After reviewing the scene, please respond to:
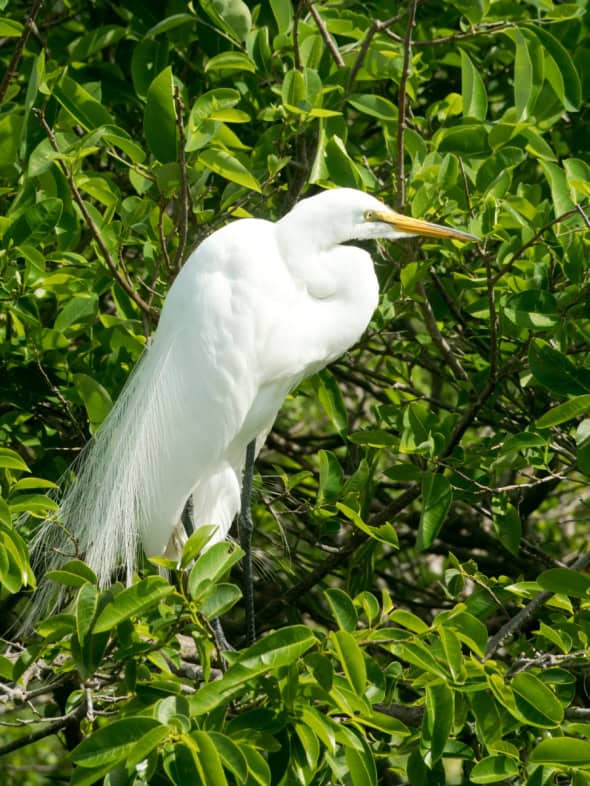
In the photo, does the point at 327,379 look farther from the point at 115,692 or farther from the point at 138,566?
the point at 115,692

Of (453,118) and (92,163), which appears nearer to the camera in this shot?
(453,118)

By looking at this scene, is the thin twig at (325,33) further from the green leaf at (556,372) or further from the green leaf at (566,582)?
the green leaf at (566,582)

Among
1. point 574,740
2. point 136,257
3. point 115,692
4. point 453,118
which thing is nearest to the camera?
point 574,740

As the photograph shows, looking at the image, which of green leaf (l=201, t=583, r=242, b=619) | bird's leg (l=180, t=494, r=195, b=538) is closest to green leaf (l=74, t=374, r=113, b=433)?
bird's leg (l=180, t=494, r=195, b=538)

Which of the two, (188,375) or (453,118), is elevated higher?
(453,118)

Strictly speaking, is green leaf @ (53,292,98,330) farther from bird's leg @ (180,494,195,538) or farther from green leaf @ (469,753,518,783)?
green leaf @ (469,753,518,783)

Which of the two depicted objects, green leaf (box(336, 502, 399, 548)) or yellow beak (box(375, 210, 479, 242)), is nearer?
green leaf (box(336, 502, 399, 548))

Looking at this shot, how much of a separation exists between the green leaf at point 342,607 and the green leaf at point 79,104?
40.4 inches

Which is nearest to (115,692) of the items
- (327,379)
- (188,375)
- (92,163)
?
(188,375)

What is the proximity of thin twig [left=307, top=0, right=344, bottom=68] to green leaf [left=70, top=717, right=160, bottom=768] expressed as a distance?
141cm

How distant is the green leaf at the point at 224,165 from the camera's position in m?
2.17

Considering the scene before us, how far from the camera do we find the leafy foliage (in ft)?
A: 5.50

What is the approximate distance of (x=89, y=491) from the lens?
8.46 feet

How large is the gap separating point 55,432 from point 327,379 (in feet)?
2.17
